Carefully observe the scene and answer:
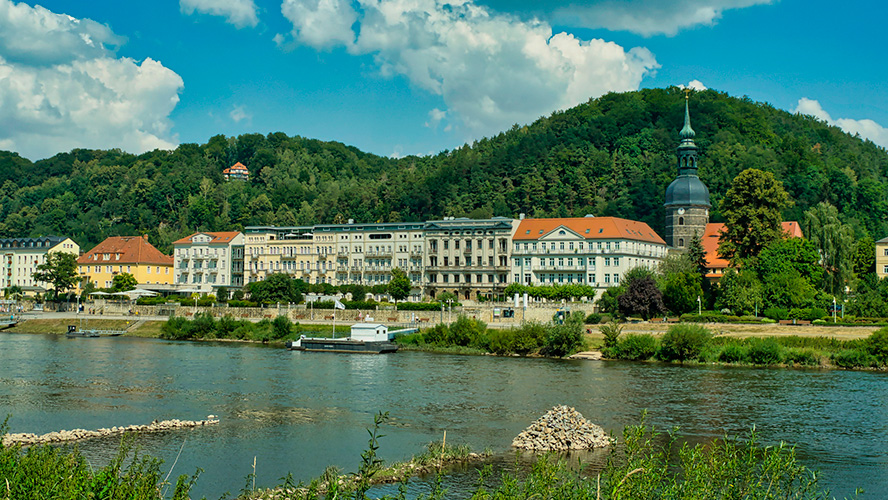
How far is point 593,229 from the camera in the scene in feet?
310

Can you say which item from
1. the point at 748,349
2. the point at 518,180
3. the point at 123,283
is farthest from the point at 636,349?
the point at 518,180

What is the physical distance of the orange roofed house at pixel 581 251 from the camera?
9238cm

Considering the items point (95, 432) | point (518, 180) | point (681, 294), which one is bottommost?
point (95, 432)

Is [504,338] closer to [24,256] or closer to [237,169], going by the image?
[24,256]

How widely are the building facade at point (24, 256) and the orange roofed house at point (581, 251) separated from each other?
67.4 m

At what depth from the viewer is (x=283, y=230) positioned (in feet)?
374

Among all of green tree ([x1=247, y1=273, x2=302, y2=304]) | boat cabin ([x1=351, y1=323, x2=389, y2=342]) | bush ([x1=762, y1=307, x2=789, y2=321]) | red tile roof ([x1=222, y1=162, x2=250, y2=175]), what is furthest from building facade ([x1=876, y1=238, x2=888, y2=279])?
red tile roof ([x1=222, y1=162, x2=250, y2=175])

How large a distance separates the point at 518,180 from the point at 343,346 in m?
72.7

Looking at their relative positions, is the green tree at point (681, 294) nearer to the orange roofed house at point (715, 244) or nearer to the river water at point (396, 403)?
the orange roofed house at point (715, 244)

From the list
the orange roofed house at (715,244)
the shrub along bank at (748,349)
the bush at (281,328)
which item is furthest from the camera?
the orange roofed house at (715,244)

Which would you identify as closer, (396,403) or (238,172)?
(396,403)

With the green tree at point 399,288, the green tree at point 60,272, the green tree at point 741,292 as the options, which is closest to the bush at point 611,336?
the green tree at point 741,292

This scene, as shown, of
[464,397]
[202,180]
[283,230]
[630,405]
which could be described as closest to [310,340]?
[464,397]

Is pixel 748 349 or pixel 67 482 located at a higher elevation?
pixel 748 349
